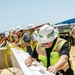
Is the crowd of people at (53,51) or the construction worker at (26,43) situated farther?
the construction worker at (26,43)

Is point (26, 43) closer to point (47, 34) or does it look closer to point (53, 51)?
Answer: point (53, 51)

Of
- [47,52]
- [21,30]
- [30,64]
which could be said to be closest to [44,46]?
[47,52]

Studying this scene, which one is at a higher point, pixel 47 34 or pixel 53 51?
pixel 47 34

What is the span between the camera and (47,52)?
355 centimetres

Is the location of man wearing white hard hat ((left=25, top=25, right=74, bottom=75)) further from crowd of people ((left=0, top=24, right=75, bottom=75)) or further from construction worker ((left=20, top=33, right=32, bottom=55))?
Result: construction worker ((left=20, top=33, right=32, bottom=55))

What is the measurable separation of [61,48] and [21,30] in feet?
21.5

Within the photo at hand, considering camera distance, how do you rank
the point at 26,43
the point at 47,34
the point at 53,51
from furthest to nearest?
the point at 26,43, the point at 53,51, the point at 47,34

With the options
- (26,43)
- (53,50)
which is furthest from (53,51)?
(26,43)

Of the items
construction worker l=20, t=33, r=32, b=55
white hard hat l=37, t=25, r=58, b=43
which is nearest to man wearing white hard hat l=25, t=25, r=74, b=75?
white hard hat l=37, t=25, r=58, b=43

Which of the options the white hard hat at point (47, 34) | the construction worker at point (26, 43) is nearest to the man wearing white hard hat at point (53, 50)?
the white hard hat at point (47, 34)

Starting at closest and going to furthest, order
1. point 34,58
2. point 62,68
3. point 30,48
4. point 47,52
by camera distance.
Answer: point 62,68 → point 47,52 → point 34,58 → point 30,48

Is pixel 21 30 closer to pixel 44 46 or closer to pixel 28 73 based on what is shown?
pixel 44 46

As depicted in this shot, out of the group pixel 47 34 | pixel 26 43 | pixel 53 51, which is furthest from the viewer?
pixel 26 43

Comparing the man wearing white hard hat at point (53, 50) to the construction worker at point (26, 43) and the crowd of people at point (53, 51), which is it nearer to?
the crowd of people at point (53, 51)
